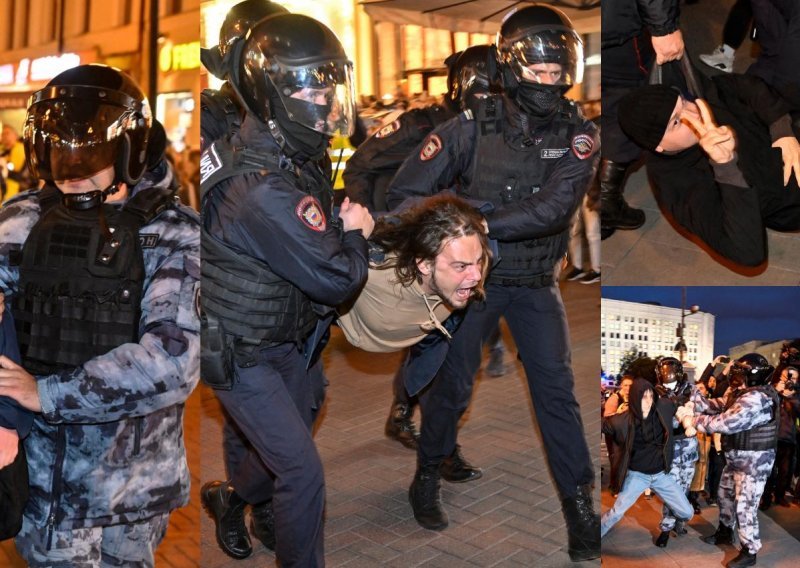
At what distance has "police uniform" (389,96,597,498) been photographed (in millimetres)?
2930

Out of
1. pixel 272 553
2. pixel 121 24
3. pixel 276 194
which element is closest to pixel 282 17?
pixel 276 194

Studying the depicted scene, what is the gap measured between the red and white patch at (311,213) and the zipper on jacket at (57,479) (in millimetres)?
722

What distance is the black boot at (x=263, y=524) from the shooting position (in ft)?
10.4

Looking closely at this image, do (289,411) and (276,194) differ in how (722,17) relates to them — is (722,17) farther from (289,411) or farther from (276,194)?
(289,411)

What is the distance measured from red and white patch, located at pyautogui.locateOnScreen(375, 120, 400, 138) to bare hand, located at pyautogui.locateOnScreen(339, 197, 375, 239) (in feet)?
2.69

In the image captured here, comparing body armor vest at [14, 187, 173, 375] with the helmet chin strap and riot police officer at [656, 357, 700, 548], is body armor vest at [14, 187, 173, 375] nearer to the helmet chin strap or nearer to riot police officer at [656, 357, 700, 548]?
the helmet chin strap

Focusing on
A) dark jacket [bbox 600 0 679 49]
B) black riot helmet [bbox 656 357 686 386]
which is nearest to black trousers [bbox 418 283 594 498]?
black riot helmet [bbox 656 357 686 386]

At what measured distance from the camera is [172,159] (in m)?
2.07

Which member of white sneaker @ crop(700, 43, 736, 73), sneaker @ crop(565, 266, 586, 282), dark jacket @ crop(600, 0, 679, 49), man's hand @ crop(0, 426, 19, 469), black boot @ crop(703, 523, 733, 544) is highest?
dark jacket @ crop(600, 0, 679, 49)

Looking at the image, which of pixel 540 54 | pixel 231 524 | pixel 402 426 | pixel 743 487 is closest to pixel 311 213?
pixel 540 54

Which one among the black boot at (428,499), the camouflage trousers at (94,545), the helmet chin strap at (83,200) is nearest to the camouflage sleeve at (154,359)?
the helmet chin strap at (83,200)

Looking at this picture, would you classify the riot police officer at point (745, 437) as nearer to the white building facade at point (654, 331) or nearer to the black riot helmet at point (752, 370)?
the black riot helmet at point (752, 370)

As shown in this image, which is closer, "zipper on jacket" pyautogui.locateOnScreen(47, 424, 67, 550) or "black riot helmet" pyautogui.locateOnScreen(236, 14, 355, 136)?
"zipper on jacket" pyautogui.locateOnScreen(47, 424, 67, 550)

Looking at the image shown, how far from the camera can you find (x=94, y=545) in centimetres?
207
